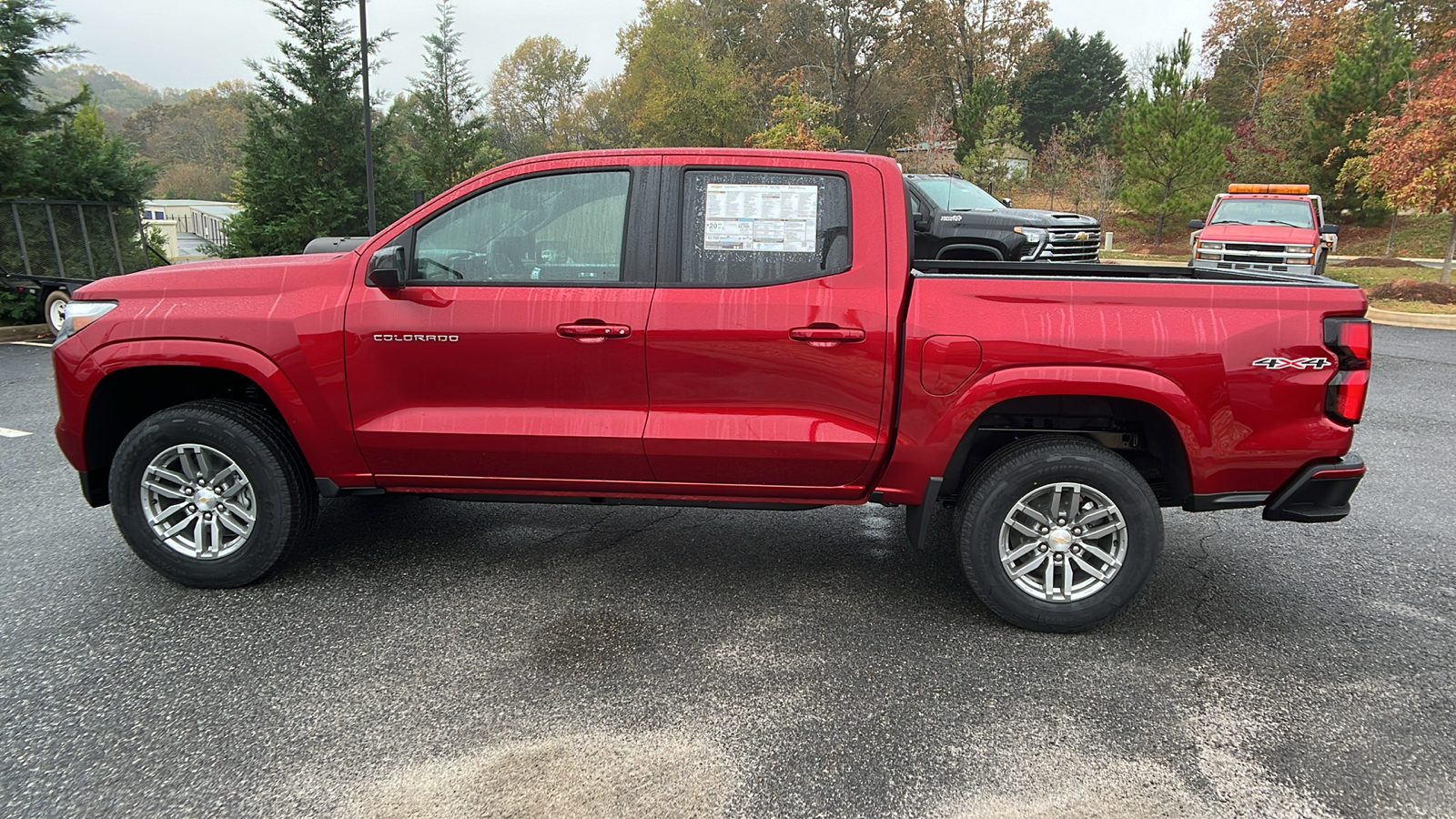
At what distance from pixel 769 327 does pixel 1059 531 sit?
142cm

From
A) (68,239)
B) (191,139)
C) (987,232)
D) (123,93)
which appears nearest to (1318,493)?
(987,232)

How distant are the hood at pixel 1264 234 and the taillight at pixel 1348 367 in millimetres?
13921

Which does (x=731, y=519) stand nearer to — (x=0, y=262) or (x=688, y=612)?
(x=688, y=612)

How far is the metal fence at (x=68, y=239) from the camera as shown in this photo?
486 inches

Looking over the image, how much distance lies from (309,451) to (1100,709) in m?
3.30

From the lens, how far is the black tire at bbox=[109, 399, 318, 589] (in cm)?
381

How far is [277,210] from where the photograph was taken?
17.9 meters

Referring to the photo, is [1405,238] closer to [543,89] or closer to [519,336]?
[519,336]

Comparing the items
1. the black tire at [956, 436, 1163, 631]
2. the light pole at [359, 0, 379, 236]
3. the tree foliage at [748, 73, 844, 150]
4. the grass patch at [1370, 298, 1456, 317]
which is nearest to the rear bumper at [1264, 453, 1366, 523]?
the black tire at [956, 436, 1163, 631]

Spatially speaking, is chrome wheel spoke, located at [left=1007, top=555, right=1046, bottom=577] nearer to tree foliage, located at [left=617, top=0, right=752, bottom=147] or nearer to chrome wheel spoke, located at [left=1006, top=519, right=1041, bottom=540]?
chrome wheel spoke, located at [left=1006, top=519, right=1041, bottom=540]

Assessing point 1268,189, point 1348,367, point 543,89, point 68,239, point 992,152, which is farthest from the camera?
point 543,89

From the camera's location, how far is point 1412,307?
50.9 ft

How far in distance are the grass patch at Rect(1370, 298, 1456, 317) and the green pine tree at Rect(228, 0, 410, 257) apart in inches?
753

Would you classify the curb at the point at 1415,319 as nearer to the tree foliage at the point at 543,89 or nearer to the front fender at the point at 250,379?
the front fender at the point at 250,379
